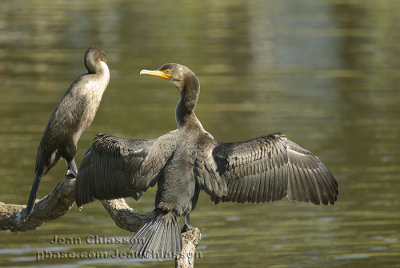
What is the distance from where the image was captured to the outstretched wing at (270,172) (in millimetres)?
5867

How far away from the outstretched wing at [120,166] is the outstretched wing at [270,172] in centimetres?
40

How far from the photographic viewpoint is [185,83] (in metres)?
6.10

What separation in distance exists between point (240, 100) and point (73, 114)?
10673 mm

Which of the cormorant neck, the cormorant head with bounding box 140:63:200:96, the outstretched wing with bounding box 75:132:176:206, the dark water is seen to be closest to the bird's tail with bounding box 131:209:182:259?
the outstretched wing with bounding box 75:132:176:206

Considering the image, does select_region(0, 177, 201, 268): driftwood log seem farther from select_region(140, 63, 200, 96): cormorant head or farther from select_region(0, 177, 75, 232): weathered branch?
A: select_region(140, 63, 200, 96): cormorant head

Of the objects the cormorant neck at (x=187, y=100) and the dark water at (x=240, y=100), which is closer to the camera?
the cormorant neck at (x=187, y=100)

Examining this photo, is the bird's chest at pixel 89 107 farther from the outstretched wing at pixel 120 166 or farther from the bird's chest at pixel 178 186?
the bird's chest at pixel 178 186

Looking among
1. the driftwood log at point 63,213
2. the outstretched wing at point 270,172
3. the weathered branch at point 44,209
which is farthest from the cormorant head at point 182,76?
the weathered branch at point 44,209

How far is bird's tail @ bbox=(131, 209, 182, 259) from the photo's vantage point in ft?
18.1

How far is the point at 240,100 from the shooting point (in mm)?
17516

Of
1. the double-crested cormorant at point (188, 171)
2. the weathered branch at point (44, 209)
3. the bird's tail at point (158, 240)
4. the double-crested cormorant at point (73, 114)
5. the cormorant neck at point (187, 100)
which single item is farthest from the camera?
the double-crested cormorant at point (73, 114)

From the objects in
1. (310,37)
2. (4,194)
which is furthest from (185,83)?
(310,37)

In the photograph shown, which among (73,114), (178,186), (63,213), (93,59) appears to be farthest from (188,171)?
(93,59)

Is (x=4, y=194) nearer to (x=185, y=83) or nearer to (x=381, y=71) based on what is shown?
(x=185, y=83)
